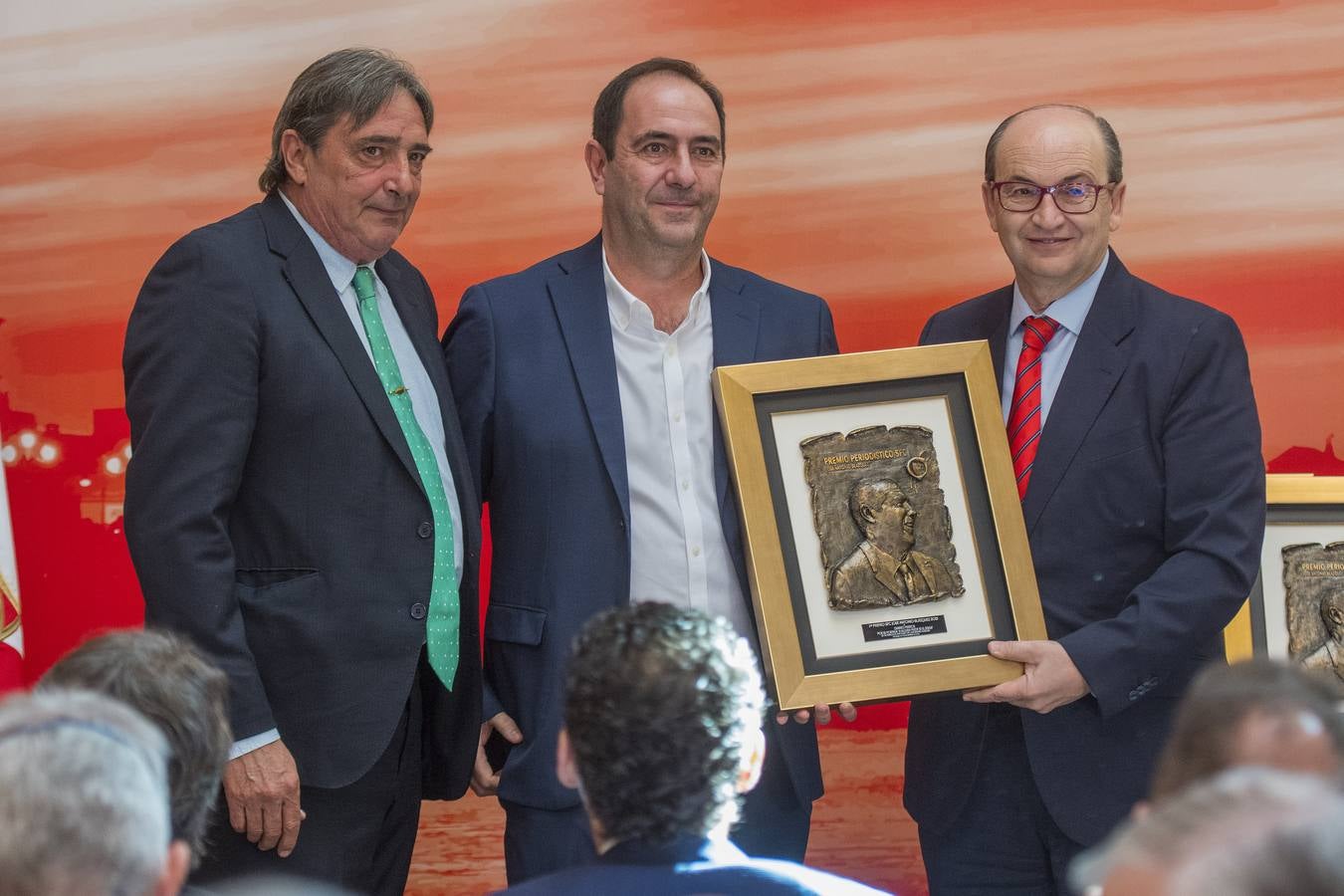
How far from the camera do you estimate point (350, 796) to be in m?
2.72

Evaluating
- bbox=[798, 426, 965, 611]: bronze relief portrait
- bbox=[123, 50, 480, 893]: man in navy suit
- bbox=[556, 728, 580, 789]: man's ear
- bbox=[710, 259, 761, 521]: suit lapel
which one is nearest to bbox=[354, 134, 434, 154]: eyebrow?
bbox=[123, 50, 480, 893]: man in navy suit

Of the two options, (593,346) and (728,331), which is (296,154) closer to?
(593,346)

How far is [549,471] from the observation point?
9.53ft

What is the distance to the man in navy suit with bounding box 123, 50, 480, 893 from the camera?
2.53 metres

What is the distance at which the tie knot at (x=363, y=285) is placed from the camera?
2867 mm

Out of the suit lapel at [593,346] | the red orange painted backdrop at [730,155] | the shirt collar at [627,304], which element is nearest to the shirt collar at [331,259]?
the suit lapel at [593,346]

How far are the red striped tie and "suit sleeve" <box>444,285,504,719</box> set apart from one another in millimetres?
1022

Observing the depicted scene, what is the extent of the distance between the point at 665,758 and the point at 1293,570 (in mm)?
2006

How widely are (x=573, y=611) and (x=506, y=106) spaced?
1.72 m

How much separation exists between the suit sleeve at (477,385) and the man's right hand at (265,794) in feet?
1.53

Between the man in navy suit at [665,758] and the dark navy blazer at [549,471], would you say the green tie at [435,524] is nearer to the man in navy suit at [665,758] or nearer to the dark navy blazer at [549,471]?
the dark navy blazer at [549,471]

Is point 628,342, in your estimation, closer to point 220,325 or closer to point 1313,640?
point 220,325

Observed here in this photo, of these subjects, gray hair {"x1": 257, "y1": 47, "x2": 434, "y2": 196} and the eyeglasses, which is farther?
the eyeglasses

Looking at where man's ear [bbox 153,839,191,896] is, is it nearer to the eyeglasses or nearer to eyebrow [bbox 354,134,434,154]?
eyebrow [bbox 354,134,434,154]
